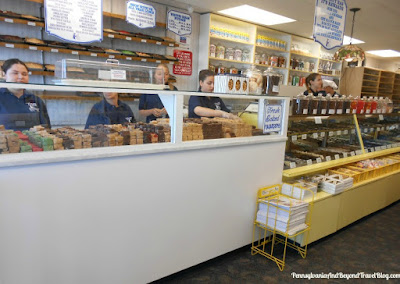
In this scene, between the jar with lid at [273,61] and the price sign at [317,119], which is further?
the jar with lid at [273,61]

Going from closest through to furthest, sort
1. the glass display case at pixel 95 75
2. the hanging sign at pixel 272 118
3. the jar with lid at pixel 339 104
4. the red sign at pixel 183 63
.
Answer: the glass display case at pixel 95 75, the hanging sign at pixel 272 118, the jar with lid at pixel 339 104, the red sign at pixel 183 63

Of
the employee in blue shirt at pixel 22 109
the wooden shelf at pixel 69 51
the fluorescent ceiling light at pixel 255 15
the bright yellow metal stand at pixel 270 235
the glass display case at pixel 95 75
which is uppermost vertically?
the fluorescent ceiling light at pixel 255 15

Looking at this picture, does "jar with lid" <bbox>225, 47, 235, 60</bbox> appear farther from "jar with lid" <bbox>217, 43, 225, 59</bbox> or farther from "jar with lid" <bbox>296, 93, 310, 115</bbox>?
"jar with lid" <bbox>296, 93, 310, 115</bbox>

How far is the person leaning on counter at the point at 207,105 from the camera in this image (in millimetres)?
2867

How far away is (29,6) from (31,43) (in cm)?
62

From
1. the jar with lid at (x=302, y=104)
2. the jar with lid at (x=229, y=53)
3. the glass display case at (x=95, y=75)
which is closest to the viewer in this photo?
the glass display case at (x=95, y=75)

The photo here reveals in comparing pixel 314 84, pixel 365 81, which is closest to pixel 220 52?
pixel 314 84

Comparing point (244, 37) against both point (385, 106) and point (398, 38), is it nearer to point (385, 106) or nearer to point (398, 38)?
point (385, 106)

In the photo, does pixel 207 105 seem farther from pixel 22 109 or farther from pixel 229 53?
pixel 229 53

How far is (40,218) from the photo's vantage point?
1.74 meters

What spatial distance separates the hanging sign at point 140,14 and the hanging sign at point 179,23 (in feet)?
1.50

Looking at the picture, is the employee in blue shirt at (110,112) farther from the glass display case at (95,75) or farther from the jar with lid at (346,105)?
the jar with lid at (346,105)

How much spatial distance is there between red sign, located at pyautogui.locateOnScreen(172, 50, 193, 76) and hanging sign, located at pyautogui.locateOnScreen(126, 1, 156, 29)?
920 mm

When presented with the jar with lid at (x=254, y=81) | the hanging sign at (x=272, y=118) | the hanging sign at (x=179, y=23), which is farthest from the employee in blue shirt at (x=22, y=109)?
the hanging sign at (x=179, y=23)
